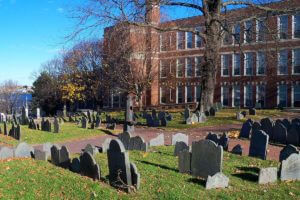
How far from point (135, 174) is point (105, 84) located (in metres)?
39.0

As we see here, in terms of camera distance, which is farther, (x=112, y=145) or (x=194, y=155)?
(x=194, y=155)

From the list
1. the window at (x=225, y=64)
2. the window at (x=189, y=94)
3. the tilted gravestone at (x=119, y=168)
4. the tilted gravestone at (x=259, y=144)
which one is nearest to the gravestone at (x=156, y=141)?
the tilted gravestone at (x=259, y=144)

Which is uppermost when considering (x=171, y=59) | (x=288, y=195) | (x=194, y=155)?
(x=171, y=59)

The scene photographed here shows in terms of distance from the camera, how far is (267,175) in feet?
28.9

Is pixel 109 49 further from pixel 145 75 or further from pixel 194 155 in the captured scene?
pixel 194 155

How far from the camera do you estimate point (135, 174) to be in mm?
8055

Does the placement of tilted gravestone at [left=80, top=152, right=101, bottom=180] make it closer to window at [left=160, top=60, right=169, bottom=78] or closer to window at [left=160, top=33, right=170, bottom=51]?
window at [left=160, top=33, right=170, bottom=51]

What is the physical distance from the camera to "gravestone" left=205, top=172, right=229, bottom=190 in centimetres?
820

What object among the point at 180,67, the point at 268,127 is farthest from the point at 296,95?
the point at 268,127

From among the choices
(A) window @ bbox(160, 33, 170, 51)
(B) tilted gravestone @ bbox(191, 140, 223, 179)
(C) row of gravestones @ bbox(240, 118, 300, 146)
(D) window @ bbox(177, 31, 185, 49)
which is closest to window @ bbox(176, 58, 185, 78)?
(D) window @ bbox(177, 31, 185, 49)

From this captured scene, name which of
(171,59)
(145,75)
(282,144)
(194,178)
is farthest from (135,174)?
(171,59)

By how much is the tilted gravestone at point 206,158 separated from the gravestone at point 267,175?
0.87m

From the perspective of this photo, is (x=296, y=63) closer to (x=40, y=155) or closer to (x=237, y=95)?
(x=237, y=95)

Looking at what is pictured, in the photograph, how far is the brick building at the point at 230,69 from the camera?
1638 inches
